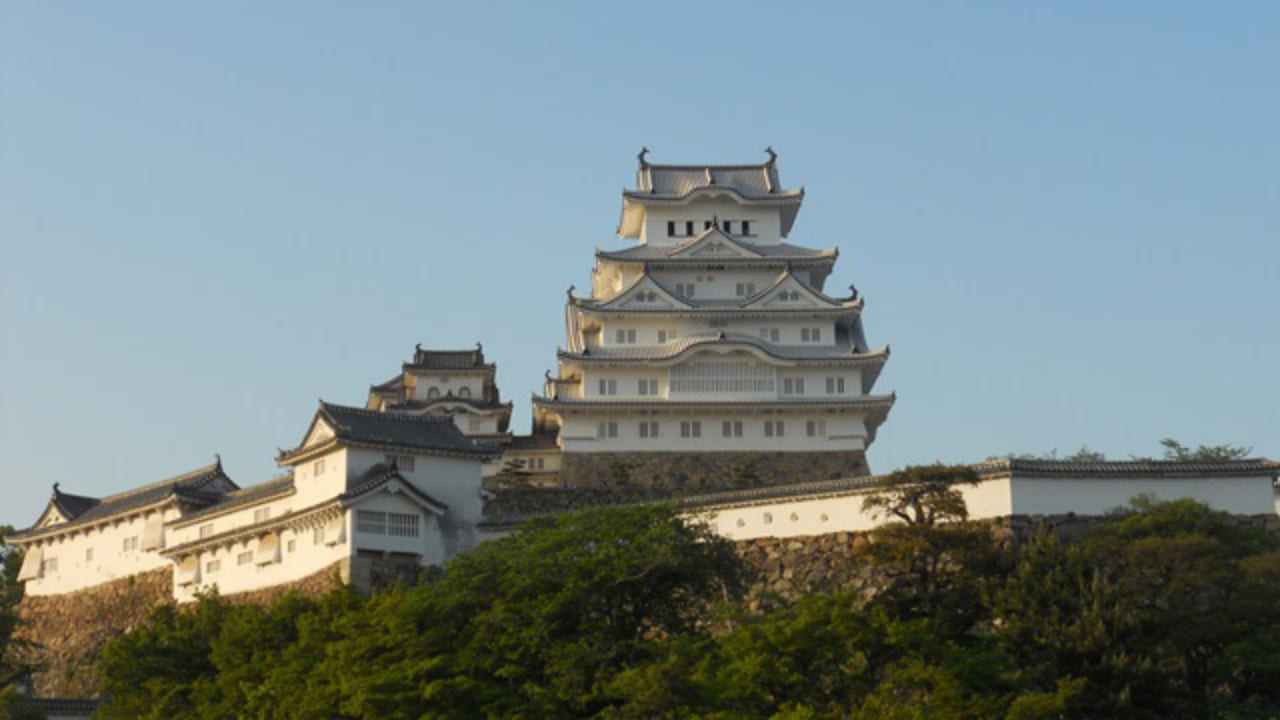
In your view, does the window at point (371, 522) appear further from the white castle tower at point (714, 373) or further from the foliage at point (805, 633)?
the white castle tower at point (714, 373)

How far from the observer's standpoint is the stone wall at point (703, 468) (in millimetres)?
48594

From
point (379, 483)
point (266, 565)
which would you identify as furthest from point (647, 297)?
point (379, 483)

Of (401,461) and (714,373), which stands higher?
(714,373)

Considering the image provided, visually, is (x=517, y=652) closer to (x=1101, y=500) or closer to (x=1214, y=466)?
(x=1101, y=500)

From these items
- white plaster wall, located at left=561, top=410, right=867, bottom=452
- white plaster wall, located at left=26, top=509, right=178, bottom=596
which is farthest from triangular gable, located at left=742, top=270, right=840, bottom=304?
white plaster wall, located at left=26, top=509, right=178, bottom=596

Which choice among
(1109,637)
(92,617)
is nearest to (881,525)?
(1109,637)

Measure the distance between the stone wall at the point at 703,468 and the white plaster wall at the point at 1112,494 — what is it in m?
14.3

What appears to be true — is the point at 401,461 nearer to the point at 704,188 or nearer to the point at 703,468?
the point at 703,468

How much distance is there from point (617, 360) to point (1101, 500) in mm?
18480

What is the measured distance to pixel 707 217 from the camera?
2178 inches

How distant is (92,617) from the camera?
48156 millimetres

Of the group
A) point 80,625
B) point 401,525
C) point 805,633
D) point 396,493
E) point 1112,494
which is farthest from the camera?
point 80,625

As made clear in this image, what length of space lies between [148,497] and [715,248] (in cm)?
1761

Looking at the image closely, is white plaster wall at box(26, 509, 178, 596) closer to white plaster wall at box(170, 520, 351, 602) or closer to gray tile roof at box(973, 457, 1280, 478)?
white plaster wall at box(170, 520, 351, 602)
